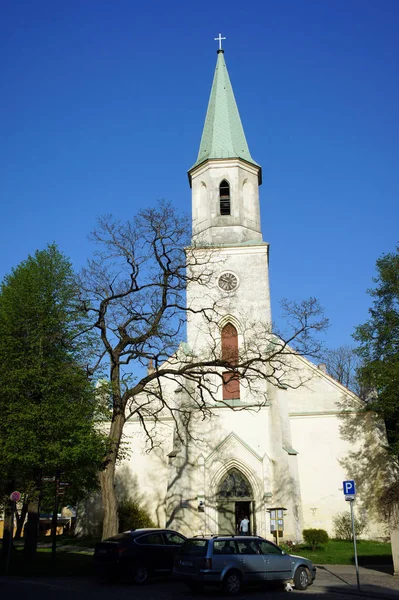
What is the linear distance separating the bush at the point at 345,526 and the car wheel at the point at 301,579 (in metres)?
15.1

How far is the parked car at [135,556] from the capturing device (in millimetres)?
15219

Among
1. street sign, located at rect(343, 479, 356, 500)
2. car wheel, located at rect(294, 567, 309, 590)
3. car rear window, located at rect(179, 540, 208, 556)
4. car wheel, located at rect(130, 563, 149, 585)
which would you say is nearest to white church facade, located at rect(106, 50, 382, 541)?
car wheel, located at rect(130, 563, 149, 585)

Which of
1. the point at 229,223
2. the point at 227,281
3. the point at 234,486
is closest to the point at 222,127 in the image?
the point at 229,223

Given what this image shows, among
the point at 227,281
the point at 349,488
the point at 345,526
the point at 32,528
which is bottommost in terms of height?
the point at 32,528

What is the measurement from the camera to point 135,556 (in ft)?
50.7

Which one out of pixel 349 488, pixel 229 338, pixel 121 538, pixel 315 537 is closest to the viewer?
pixel 349 488

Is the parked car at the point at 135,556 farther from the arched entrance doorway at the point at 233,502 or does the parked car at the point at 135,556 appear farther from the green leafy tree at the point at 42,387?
the arched entrance doorway at the point at 233,502

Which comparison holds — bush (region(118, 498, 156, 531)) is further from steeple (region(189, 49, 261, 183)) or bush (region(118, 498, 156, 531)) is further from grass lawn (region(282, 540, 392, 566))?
steeple (region(189, 49, 261, 183))

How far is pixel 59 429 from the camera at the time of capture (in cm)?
1931

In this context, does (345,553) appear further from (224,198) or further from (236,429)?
(224,198)

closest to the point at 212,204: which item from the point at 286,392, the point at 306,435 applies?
the point at 286,392

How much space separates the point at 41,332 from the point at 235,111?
67.6ft

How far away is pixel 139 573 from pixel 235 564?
3.37 meters

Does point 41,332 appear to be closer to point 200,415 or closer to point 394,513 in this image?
point 200,415
